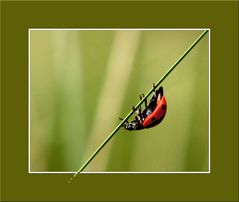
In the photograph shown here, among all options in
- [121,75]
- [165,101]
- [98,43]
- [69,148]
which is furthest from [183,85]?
[69,148]

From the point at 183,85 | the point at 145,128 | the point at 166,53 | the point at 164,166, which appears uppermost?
the point at 166,53

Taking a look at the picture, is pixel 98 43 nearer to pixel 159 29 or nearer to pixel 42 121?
pixel 159 29

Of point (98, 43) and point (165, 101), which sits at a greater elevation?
point (98, 43)

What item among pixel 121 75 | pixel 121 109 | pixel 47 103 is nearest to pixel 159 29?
pixel 121 75
